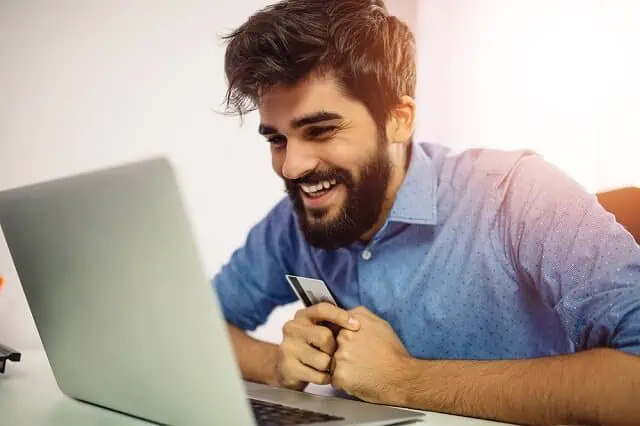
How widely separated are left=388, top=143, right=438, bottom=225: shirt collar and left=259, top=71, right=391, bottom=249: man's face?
0.14ft

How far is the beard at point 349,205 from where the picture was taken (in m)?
1.56

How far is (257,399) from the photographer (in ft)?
4.52

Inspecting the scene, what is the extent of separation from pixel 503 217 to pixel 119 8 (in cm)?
100

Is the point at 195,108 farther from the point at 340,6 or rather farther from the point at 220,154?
the point at 340,6

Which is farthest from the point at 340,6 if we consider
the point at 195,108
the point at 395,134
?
the point at 195,108

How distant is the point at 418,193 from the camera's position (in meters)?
1.52

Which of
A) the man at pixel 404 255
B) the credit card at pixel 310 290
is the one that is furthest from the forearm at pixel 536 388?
the credit card at pixel 310 290

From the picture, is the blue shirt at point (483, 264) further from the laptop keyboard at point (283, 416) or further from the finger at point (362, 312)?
the laptop keyboard at point (283, 416)

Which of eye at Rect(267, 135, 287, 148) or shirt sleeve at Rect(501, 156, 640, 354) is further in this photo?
eye at Rect(267, 135, 287, 148)

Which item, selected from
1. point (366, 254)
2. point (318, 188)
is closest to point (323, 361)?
A: point (366, 254)

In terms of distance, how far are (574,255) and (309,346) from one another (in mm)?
555

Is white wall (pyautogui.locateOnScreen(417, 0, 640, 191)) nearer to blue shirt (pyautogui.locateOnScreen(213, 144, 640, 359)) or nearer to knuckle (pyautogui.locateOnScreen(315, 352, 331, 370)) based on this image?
blue shirt (pyautogui.locateOnScreen(213, 144, 640, 359))

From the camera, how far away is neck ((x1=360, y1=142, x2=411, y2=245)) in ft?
5.09


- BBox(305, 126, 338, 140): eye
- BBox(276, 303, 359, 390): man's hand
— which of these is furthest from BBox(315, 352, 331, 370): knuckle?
BBox(305, 126, 338, 140): eye
